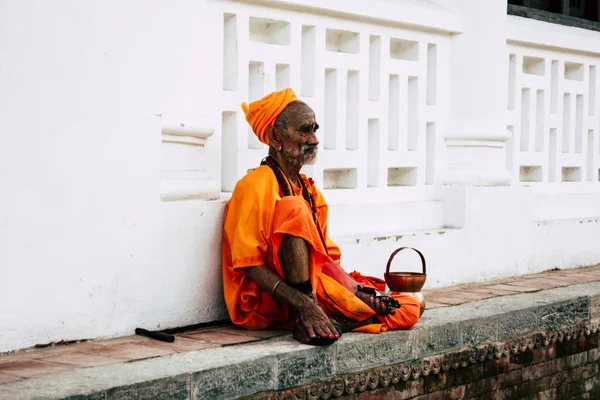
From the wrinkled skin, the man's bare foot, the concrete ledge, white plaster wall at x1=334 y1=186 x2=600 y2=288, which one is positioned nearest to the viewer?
the concrete ledge

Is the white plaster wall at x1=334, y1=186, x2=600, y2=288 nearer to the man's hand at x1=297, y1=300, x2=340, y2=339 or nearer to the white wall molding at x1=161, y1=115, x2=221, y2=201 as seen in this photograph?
the white wall molding at x1=161, y1=115, x2=221, y2=201

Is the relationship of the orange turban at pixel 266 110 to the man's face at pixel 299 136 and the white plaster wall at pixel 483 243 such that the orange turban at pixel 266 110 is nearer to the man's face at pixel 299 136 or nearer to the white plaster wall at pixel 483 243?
the man's face at pixel 299 136

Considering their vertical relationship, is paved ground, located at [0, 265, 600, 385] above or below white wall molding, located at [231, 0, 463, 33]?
below

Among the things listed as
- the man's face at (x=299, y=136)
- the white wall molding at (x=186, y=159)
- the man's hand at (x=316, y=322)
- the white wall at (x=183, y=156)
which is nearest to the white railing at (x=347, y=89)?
the white wall at (x=183, y=156)

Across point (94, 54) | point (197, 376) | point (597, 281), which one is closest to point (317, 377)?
point (197, 376)

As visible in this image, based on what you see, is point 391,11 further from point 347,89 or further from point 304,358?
point 304,358

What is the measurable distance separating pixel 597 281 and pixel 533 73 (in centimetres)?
179

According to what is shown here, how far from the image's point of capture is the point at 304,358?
4160 mm

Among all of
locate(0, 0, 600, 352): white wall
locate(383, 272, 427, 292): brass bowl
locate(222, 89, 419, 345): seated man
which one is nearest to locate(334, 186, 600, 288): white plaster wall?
locate(0, 0, 600, 352): white wall

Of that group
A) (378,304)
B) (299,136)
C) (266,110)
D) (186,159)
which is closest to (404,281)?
(378,304)

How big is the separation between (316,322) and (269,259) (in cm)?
40

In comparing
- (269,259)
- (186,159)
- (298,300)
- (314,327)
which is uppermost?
(186,159)

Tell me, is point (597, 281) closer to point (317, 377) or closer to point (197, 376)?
point (317, 377)

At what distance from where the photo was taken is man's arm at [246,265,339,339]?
4.29m
